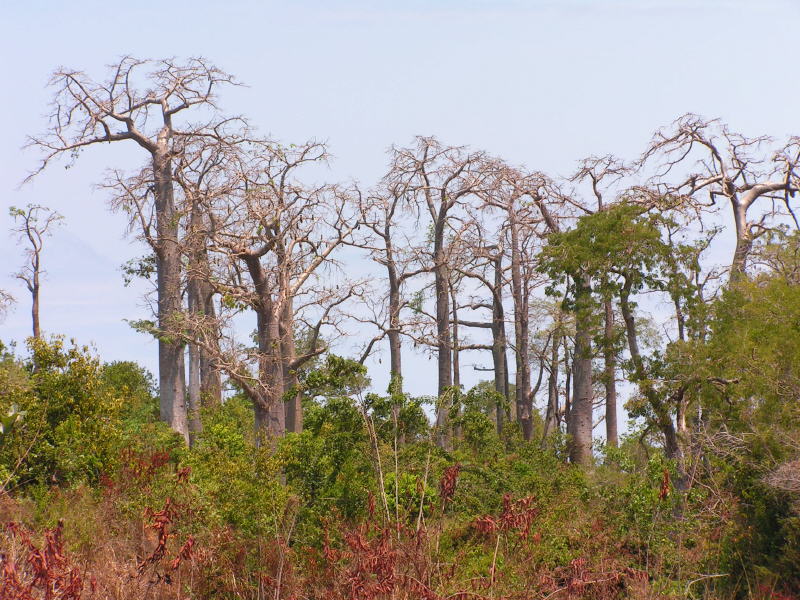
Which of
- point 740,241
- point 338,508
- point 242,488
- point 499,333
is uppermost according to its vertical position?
point 740,241

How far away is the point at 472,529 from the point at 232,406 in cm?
1986

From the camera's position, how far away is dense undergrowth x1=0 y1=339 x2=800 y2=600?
1041cm

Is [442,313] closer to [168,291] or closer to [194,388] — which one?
[168,291]

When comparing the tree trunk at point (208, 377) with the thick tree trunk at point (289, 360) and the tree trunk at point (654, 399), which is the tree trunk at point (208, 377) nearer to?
the thick tree trunk at point (289, 360)

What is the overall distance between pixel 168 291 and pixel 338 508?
13.9m

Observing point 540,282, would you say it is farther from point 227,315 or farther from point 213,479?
point 213,479

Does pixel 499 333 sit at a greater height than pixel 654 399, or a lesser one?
greater

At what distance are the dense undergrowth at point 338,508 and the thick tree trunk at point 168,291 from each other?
764cm

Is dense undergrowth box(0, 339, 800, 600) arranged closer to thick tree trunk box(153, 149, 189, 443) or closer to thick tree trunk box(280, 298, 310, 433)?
thick tree trunk box(280, 298, 310, 433)

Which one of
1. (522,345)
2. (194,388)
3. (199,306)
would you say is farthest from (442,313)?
(194,388)

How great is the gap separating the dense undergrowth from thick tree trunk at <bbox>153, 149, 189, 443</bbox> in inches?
301

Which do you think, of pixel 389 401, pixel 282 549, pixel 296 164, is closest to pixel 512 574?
pixel 282 549

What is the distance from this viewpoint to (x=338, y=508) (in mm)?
12844

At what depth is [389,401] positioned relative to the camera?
13688mm
